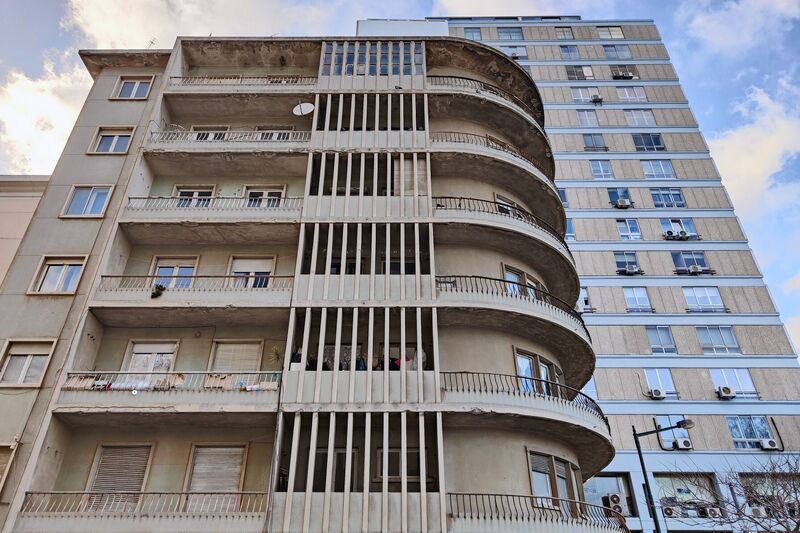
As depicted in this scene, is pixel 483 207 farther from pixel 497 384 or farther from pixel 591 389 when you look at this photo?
pixel 591 389

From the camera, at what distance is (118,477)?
16156 millimetres

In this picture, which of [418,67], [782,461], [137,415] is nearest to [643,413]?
[782,461]

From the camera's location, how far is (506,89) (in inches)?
1071

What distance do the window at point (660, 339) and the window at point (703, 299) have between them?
7.44ft

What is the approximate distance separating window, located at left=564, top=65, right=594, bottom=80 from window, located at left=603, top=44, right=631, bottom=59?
2.56 metres

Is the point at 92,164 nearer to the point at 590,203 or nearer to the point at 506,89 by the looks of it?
the point at 506,89

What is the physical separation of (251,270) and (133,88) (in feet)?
35.5

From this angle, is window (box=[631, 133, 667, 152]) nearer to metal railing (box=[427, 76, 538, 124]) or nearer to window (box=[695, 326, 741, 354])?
window (box=[695, 326, 741, 354])

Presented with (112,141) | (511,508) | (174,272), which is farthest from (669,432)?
(112,141)

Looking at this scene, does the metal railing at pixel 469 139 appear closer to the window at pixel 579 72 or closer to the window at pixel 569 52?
the window at pixel 579 72

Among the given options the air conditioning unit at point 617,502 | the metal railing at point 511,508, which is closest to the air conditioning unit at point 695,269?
the air conditioning unit at point 617,502

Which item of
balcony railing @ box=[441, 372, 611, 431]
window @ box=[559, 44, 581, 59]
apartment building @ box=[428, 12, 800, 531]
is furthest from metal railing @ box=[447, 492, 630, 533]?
window @ box=[559, 44, 581, 59]

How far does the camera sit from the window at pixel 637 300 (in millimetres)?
34031

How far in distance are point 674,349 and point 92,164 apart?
32.0 metres
